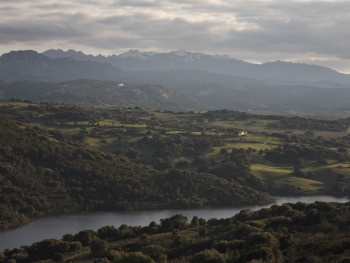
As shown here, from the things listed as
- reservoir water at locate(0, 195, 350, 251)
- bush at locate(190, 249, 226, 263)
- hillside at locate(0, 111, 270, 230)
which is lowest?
reservoir water at locate(0, 195, 350, 251)

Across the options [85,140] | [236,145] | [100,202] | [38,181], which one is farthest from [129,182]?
[236,145]

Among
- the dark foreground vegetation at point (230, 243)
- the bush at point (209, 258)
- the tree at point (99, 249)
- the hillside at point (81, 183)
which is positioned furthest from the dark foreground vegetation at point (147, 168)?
the bush at point (209, 258)

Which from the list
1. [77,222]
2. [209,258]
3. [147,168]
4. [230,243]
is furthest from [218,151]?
[209,258]

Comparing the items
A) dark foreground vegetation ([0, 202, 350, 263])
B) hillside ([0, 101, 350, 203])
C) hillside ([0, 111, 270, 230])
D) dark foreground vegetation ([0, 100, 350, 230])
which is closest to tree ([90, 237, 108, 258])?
dark foreground vegetation ([0, 202, 350, 263])

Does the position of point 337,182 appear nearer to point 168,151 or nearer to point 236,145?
point 236,145

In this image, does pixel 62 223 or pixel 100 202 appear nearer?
pixel 62 223

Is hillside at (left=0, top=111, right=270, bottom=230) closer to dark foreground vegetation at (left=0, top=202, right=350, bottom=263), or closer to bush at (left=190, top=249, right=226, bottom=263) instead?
dark foreground vegetation at (left=0, top=202, right=350, bottom=263)
